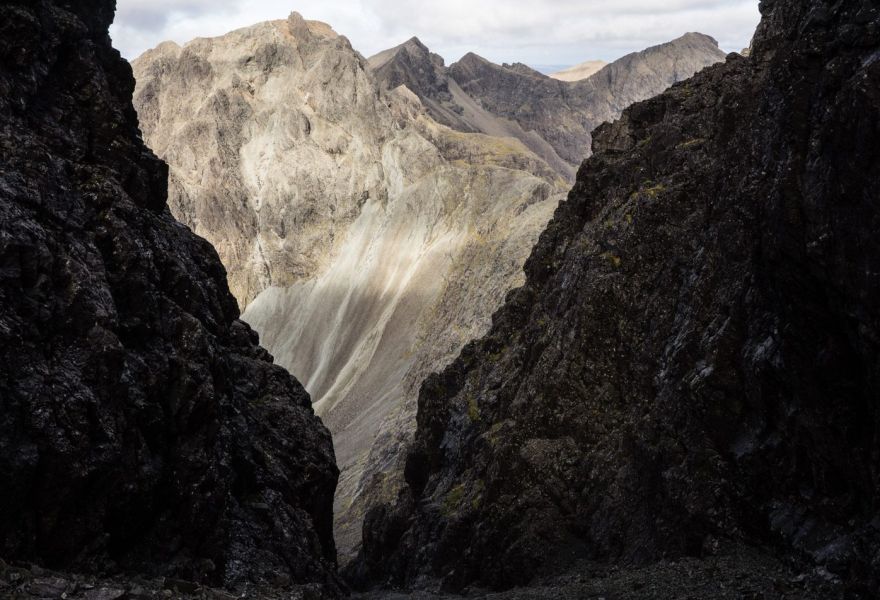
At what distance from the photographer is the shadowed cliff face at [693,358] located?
2083 cm

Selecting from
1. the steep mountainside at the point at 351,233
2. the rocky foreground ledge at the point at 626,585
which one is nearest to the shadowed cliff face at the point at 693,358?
the rocky foreground ledge at the point at 626,585

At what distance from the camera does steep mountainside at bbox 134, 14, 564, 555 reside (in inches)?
4569

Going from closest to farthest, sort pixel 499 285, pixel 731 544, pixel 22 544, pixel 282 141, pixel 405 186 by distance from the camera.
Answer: pixel 22 544
pixel 731 544
pixel 499 285
pixel 405 186
pixel 282 141

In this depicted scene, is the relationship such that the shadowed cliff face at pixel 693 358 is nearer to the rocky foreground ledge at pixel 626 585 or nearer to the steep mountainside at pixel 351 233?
the rocky foreground ledge at pixel 626 585

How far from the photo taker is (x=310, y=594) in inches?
1101

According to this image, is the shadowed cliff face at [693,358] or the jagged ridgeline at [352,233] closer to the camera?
the shadowed cliff face at [693,358]

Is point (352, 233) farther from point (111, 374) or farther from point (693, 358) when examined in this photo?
point (111, 374)

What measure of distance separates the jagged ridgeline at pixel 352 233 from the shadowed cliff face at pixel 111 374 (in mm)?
45430

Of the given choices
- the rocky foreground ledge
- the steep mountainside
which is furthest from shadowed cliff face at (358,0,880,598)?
the steep mountainside

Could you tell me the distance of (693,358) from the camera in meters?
31.7

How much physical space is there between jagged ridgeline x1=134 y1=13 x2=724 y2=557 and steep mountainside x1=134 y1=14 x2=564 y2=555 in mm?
348

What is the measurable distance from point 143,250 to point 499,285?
290ft

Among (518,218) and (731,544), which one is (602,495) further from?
(518,218)

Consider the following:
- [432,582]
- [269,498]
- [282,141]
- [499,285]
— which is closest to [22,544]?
[269,498]
